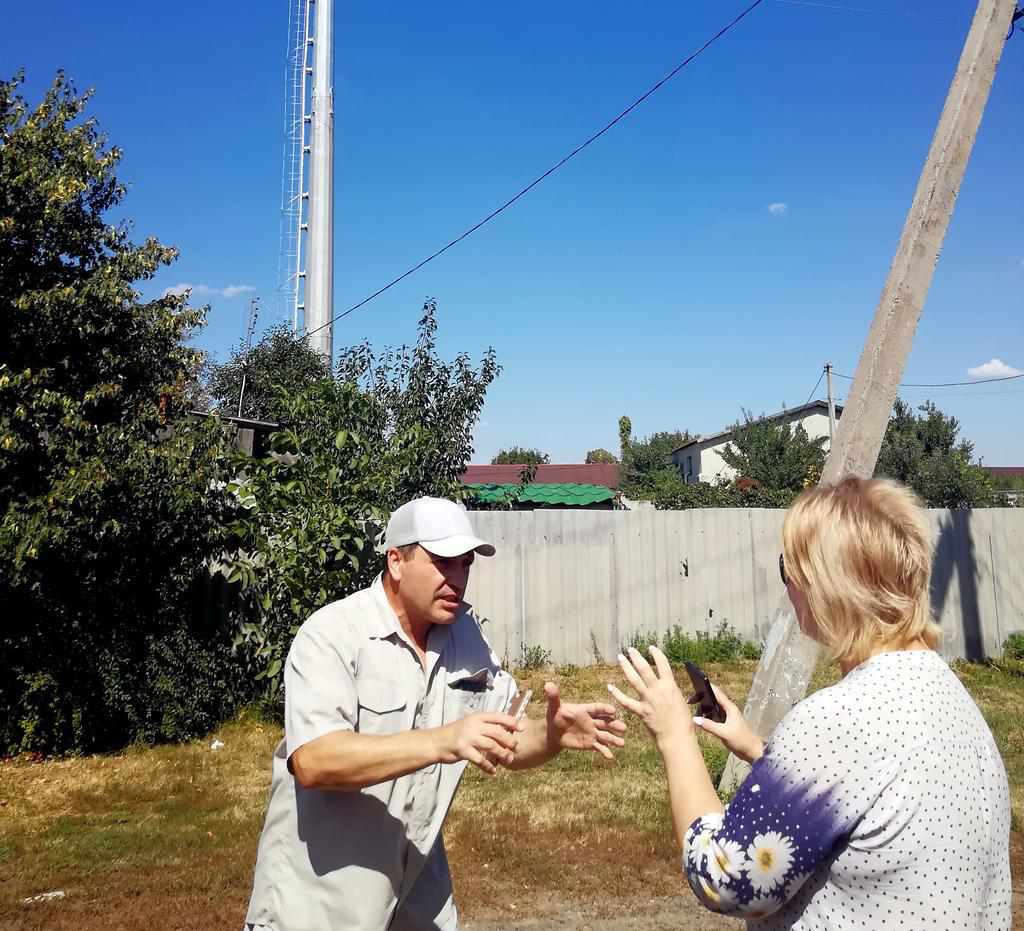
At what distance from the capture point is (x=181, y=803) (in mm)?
6605

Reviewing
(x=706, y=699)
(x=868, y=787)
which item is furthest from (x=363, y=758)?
(x=868, y=787)

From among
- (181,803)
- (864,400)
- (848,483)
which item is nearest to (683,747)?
(848,483)

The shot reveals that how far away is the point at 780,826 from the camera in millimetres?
1487

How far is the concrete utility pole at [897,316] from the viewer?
576cm

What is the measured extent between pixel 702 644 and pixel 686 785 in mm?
10623

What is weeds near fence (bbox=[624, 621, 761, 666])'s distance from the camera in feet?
38.8

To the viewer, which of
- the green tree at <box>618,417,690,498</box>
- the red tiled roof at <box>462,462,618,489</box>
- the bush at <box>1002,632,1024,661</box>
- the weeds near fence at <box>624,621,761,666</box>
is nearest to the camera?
the weeds near fence at <box>624,621,761,666</box>

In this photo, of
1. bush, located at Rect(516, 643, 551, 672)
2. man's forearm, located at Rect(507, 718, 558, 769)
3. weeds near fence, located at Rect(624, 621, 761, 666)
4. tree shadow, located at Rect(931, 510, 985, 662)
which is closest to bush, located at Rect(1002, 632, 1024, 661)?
tree shadow, located at Rect(931, 510, 985, 662)

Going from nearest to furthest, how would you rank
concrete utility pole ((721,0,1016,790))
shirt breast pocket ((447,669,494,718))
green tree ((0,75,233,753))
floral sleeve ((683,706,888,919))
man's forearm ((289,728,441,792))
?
floral sleeve ((683,706,888,919))
man's forearm ((289,728,441,792))
shirt breast pocket ((447,669,494,718))
concrete utility pole ((721,0,1016,790))
green tree ((0,75,233,753))

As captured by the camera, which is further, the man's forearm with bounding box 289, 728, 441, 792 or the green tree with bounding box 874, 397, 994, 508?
the green tree with bounding box 874, 397, 994, 508

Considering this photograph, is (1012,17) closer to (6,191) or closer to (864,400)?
(864,400)

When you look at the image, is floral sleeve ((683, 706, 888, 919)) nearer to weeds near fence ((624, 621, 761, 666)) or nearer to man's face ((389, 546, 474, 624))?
man's face ((389, 546, 474, 624))

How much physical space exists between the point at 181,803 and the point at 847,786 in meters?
6.36

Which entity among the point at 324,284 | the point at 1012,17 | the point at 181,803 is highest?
the point at 324,284
